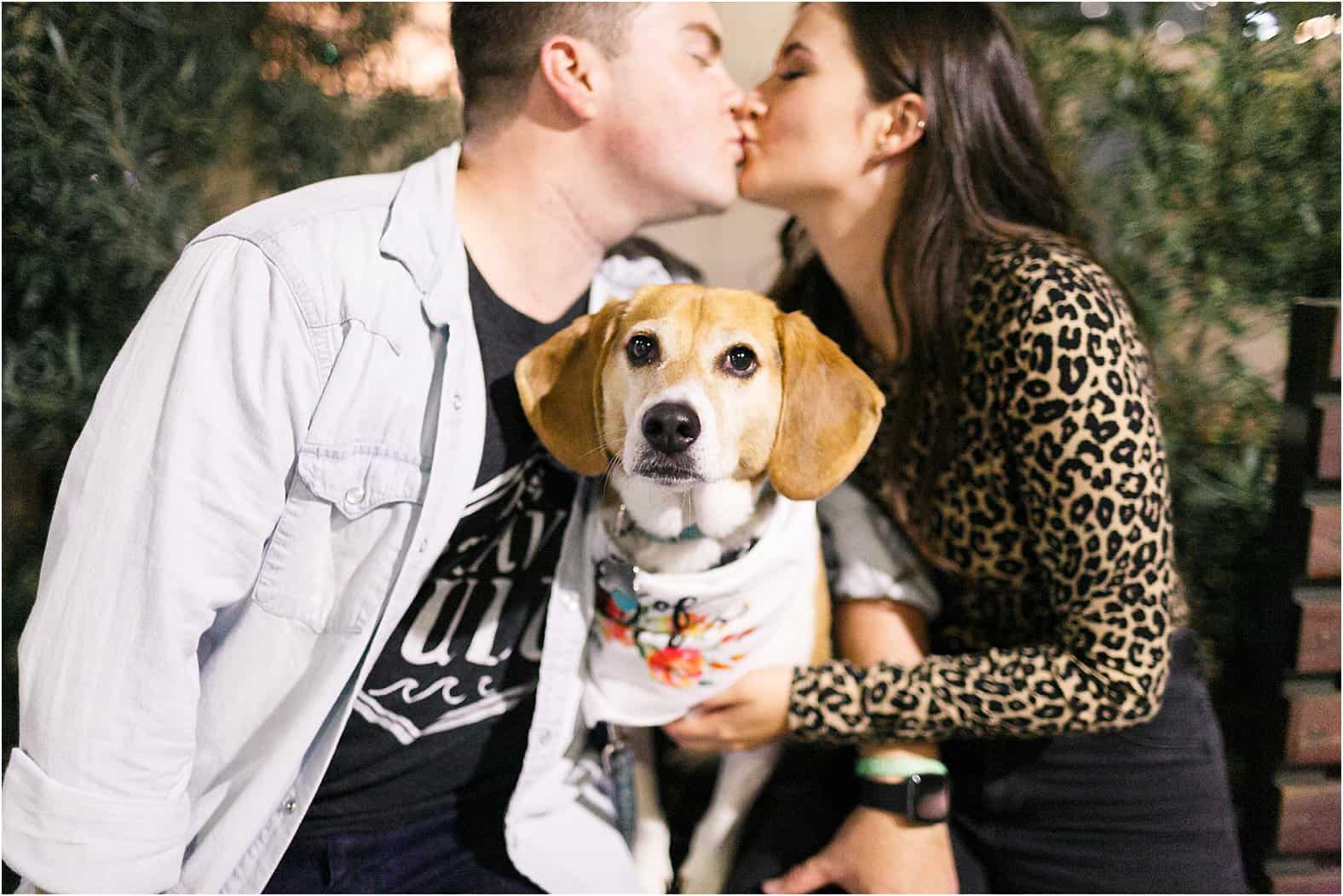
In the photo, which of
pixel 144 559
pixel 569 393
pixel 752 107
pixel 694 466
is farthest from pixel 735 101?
pixel 144 559

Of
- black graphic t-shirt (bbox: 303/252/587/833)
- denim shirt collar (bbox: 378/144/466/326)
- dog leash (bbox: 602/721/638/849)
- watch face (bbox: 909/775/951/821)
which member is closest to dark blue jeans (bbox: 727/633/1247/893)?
watch face (bbox: 909/775/951/821)

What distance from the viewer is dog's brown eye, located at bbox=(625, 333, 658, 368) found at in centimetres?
135

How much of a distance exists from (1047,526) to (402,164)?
74.2 inches

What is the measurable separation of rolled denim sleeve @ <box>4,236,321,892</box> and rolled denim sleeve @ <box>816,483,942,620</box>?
97cm

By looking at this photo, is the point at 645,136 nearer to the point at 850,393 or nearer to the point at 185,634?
the point at 850,393

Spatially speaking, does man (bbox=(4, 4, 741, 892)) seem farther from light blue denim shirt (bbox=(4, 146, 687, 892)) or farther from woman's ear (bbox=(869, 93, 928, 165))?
woman's ear (bbox=(869, 93, 928, 165))

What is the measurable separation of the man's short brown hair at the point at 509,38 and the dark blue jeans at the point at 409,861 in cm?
121

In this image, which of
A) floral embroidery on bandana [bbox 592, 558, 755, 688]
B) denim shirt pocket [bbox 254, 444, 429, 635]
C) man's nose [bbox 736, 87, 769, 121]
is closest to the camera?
denim shirt pocket [bbox 254, 444, 429, 635]

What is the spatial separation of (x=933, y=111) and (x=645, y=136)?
496mm

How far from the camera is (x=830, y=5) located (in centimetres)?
160

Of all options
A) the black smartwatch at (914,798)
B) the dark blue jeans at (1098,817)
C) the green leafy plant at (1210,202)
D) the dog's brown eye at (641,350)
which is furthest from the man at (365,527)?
the green leafy plant at (1210,202)

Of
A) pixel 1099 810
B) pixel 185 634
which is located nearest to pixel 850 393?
pixel 1099 810

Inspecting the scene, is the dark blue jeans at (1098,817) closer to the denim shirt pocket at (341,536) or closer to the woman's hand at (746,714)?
the woman's hand at (746,714)

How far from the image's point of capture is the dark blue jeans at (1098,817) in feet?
4.94
